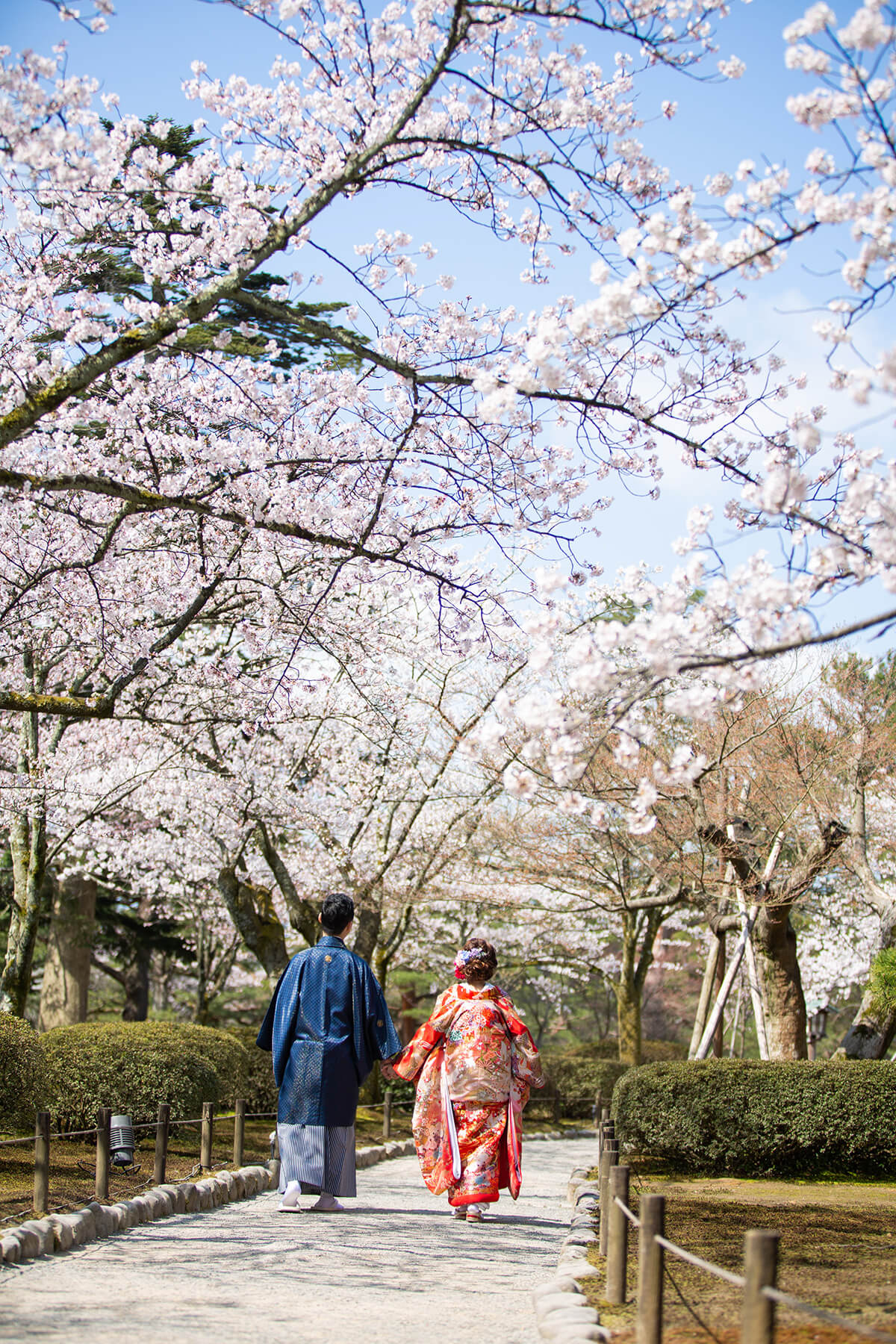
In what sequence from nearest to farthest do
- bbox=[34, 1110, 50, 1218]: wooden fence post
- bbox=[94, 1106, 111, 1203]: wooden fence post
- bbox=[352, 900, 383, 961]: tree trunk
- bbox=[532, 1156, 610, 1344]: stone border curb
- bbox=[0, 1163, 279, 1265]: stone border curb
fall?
bbox=[532, 1156, 610, 1344]: stone border curb → bbox=[0, 1163, 279, 1265]: stone border curb → bbox=[34, 1110, 50, 1218]: wooden fence post → bbox=[94, 1106, 111, 1203]: wooden fence post → bbox=[352, 900, 383, 961]: tree trunk

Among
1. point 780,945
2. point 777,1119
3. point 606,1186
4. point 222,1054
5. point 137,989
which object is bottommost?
point 137,989

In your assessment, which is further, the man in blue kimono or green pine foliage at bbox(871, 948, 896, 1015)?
green pine foliage at bbox(871, 948, 896, 1015)

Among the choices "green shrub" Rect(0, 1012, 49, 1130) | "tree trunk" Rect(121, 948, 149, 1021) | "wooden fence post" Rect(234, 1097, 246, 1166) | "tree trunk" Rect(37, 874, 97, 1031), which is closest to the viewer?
"green shrub" Rect(0, 1012, 49, 1130)

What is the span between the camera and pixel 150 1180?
21.9ft

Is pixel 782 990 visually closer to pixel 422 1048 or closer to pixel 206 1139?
pixel 422 1048

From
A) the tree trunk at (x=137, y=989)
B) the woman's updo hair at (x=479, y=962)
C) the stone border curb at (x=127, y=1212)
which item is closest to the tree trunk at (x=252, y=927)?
the stone border curb at (x=127, y=1212)

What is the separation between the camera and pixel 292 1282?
4.38m

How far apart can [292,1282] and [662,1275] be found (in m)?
1.79

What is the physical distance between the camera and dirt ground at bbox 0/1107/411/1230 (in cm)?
588

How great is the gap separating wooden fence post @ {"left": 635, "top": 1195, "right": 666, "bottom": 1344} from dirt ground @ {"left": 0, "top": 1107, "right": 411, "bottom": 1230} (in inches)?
124

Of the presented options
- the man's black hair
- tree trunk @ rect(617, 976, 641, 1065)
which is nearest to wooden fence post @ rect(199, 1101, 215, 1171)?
the man's black hair

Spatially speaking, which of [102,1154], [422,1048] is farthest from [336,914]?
[102,1154]

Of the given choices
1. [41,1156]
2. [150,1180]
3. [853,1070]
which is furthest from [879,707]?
[41,1156]

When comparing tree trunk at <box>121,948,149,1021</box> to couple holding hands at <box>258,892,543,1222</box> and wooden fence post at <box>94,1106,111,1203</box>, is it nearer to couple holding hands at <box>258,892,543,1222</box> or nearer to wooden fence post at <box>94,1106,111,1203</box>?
couple holding hands at <box>258,892,543,1222</box>
